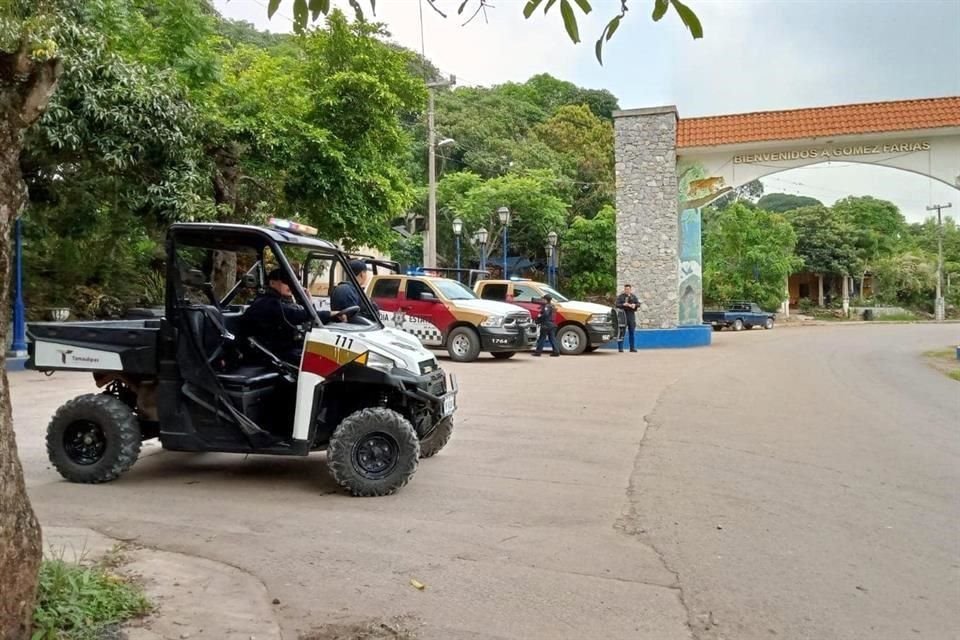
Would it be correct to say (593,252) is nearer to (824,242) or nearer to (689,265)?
(689,265)

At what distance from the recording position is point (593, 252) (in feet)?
124

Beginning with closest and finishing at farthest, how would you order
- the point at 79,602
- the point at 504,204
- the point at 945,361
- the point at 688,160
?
the point at 79,602 < the point at 945,361 < the point at 688,160 < the point at 504,204

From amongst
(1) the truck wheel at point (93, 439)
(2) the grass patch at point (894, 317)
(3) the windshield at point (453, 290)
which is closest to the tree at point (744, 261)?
(2) the grass patch at point (894, 317)

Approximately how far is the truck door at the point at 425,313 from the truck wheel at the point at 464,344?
253mm

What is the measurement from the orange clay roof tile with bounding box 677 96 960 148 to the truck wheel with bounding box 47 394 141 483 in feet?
68.3

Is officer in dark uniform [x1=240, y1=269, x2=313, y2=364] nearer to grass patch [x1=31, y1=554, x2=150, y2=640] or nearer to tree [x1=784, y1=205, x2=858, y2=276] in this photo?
grass patch [x1=31, y1=554, x2=150, y2=640]

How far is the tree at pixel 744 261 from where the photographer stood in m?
45.1

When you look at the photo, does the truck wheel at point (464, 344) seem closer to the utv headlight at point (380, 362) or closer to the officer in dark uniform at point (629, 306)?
the officer in dark uniform at point (629, 306)

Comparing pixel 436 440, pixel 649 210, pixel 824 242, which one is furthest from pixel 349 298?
pixel 824 242

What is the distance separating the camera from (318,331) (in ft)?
20.8

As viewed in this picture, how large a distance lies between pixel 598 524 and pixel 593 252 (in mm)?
32792

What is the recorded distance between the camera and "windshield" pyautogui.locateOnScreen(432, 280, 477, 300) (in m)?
18.0

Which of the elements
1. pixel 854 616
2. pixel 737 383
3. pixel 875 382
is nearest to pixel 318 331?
pixel 854 616

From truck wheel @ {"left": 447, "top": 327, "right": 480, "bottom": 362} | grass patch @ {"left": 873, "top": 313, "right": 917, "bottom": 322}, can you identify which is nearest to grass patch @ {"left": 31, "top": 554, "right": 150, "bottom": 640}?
truck wheel @ {"left": 447, "top": 327, "right": 480, "bottom": 362}
